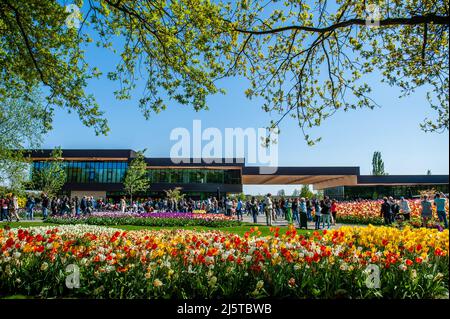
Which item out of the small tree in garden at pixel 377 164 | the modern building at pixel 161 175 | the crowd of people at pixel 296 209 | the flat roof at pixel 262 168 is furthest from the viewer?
the small tree in garden at pixel 377 164

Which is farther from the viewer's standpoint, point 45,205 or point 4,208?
point 45,205

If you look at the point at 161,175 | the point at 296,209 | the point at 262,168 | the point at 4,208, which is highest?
the point at 262,168

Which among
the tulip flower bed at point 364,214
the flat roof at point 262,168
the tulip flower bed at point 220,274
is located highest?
the flat roof at point 262,168

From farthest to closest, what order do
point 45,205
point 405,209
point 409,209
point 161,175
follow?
point 161,175
point 45,205
point 409,209
point 405,209

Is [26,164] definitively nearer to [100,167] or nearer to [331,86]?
[331,86]

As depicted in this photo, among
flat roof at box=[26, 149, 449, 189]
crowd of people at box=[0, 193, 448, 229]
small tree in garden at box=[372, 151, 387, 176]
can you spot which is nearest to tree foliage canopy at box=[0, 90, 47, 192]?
crowd of people at box=[0, 193, 448, 229]

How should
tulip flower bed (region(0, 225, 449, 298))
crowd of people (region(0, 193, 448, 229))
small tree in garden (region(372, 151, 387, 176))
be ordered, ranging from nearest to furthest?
tulip flower bed (region(0, 225, 449, 298)) → crowd of people (region(0, 193, 448, 229)) → small tree in garden (region(372, 151, 387, 176))

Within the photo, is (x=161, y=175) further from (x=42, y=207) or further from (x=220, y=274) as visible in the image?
(x=220, y=274)

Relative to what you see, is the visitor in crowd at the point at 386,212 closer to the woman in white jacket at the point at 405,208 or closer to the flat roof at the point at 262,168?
the woman in white jacket at the point at 405,208

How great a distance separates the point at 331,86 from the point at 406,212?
1246 cm

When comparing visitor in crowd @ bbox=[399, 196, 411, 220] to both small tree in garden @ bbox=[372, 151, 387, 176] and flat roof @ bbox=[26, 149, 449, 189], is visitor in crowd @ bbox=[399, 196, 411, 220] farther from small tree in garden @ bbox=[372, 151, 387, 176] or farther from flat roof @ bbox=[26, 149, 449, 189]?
small tree in garden @ bbox=[372, 151, 387, 176]

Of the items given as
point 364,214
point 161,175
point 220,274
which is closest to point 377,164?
point 161,175

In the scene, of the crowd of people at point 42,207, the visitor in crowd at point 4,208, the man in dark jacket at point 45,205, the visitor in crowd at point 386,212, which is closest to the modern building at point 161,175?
the crowd of people at point 42,207

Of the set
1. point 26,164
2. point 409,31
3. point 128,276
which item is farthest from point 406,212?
point 26,164
